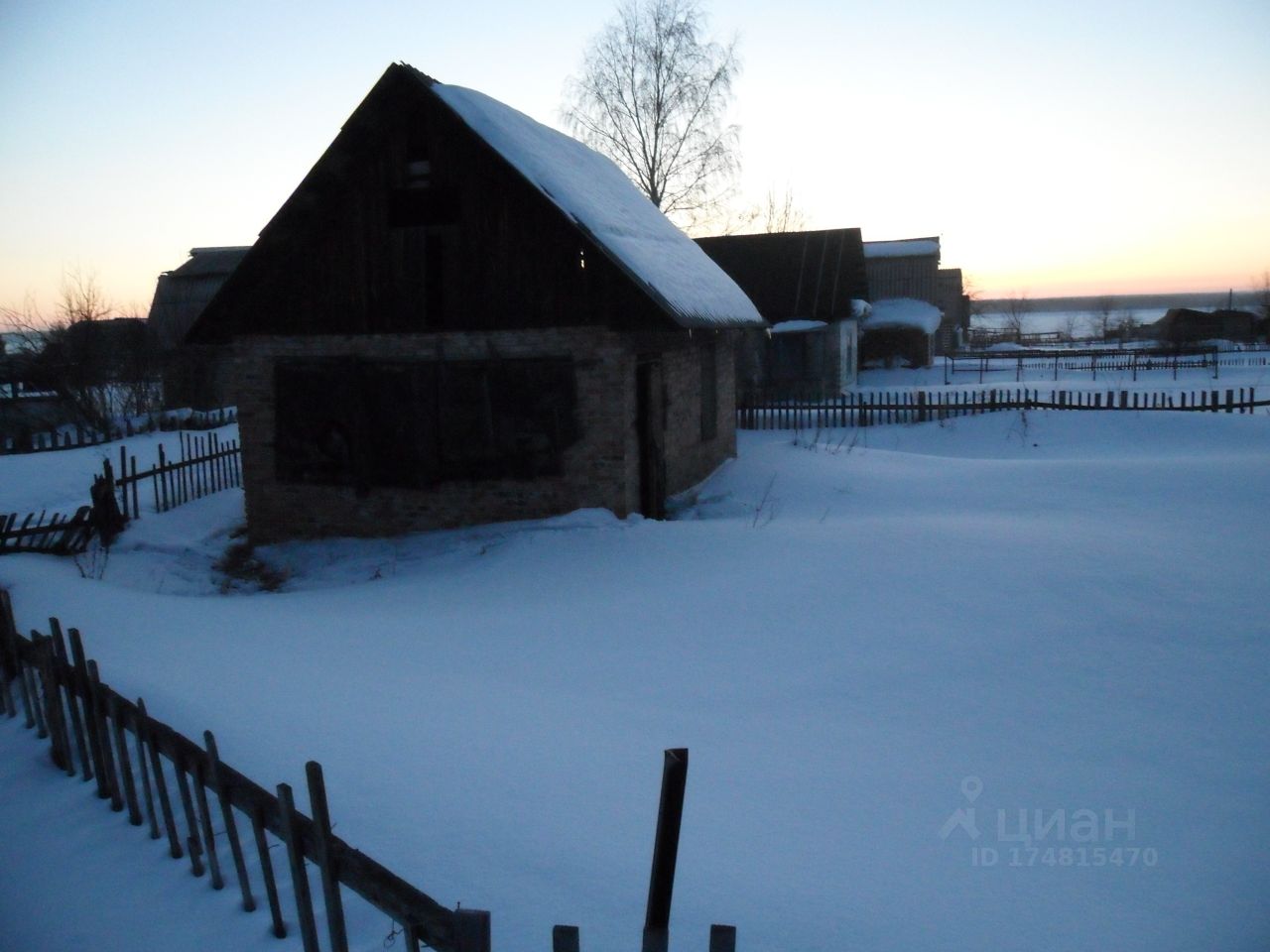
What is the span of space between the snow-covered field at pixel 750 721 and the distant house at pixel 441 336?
883mm

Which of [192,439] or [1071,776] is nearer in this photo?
[1071,776]

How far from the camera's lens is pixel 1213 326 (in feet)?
176

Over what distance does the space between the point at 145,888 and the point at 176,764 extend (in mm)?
578

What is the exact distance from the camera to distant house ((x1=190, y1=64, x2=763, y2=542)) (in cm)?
1078

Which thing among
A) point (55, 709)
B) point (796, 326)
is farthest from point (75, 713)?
point (796, 326)

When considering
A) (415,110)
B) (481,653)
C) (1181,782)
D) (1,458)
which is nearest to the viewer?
(1181,782)

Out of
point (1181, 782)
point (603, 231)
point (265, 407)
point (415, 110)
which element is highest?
point (415, 110)

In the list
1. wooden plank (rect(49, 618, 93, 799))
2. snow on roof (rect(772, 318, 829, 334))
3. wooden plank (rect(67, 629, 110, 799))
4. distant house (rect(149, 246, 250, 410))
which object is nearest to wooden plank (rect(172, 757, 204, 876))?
wooden plank (rect(67, 629, 110, 799))

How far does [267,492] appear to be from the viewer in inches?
479

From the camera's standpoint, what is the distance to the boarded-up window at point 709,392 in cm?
1477

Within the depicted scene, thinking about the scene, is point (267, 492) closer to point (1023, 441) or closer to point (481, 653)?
point (481, 653)

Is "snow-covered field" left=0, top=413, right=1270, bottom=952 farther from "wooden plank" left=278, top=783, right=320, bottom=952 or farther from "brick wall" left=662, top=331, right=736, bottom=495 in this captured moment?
"brick wall" left=662, top=331, right=736, bottom=495

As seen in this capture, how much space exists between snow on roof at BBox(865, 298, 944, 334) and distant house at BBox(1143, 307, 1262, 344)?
69.8 feet

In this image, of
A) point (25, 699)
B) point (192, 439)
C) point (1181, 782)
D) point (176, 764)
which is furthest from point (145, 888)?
point (192, 439)
